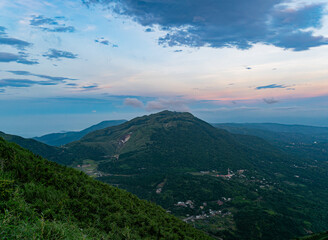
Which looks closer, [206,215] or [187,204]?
[206,215]

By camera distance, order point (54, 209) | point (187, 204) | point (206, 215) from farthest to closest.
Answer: point (187, 204), point (206, 215), point (54, 209)

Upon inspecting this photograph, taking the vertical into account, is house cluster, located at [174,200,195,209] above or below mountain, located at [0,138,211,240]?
below

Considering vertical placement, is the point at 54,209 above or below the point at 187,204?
above

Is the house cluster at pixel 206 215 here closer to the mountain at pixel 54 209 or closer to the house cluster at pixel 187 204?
the house cluster at pixel 187 204

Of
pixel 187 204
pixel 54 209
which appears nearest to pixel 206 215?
pixel 187 204

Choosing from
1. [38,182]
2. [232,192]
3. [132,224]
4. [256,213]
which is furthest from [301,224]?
[38,182]

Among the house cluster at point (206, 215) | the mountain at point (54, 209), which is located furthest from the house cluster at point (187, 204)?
the mountain at point (54, 209)

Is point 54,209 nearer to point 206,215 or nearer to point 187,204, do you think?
point 206,215

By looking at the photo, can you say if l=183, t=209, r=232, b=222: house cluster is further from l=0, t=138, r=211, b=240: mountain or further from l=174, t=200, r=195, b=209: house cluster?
l=0, t=138, r=211, b=240: mountain

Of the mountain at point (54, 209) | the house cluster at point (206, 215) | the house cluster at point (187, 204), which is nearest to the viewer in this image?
the mountain at point (54, 209)

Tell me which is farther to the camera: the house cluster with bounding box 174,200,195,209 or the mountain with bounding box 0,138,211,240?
the house cluster with bounding box 174,200,195,209

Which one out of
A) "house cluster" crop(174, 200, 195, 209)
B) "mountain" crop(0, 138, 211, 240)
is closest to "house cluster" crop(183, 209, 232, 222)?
"house cluster" crop(174, 200, 195, 209)

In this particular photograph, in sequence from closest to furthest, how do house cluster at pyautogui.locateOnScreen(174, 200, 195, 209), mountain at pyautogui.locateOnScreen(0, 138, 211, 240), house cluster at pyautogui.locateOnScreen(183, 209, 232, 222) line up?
1. mountain at pyautogui.locateOnScreen(0, 138, 211, 240)
2. house cluster at pyautogui.locateOnScreen(183, 209, 232, 222)
3. house cluster at pyautogui.locateOnScreen(174, 200, 195, 209)
